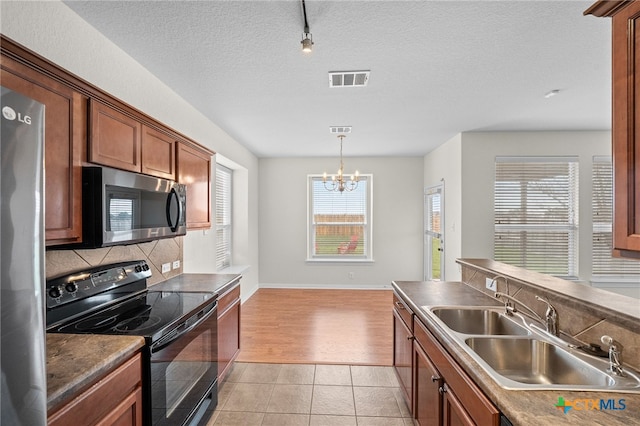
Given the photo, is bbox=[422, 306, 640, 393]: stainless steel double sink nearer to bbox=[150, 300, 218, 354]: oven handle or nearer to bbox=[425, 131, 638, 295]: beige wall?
bbox=[150, 300, 218, 354]: oven handle

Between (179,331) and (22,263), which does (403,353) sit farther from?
(22,263)

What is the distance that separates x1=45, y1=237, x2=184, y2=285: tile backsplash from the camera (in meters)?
1.62

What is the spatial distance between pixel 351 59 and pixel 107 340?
2300 millimetres

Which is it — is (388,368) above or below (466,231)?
below

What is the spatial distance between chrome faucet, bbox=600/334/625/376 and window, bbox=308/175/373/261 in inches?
192

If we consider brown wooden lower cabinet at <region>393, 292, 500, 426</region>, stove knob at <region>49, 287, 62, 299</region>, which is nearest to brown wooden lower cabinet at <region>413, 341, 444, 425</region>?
A: brown wooden lower cabinet at <region>393, 292, 500, 426</region>

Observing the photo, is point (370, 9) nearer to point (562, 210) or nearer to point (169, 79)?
point (169, 79)

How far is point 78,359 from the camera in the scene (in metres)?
1.18

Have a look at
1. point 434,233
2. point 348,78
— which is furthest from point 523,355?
point 434,233

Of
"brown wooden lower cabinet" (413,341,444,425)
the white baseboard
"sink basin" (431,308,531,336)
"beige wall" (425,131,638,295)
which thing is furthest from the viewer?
the white baseboard

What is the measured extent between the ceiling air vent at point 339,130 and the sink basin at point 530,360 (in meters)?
3.08

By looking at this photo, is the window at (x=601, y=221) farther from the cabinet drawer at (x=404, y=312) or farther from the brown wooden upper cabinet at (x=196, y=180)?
the brown wooden upper cabinet at (x=196, y=180)

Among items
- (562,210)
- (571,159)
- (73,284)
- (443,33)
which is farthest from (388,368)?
(571,159)

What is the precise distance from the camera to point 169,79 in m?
2.59
